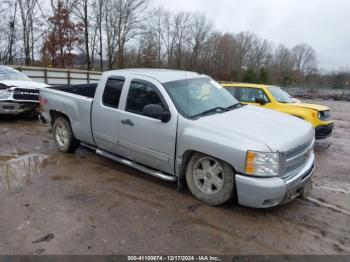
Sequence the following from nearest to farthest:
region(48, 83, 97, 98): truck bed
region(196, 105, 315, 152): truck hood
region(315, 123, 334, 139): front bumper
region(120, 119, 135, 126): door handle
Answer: region(196, 105, 315, 152): truck hood < region(120, 119, 135, 126): door handle < region(48, 83, 97, 98): truck bed < region(315, 123, 334, 139): front bumper

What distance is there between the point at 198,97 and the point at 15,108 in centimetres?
702

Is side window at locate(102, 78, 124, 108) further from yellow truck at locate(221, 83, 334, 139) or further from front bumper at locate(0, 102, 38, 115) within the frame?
front bumper at locate(0, 102, 38, 115)

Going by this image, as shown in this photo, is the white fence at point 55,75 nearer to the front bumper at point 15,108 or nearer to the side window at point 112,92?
the front bumper at point 15,108

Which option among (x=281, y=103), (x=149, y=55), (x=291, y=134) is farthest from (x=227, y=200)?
(x=149, y=55)

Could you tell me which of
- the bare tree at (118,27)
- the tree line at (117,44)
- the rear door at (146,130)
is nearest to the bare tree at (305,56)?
the tree line at (117,44)

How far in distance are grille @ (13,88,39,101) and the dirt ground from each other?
4383 mm

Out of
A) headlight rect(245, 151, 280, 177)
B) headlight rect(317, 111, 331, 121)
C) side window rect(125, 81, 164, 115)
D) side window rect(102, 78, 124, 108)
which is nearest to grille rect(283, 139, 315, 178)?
headlight rect(245, 151, 280, 177)

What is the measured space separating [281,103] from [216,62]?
2347 inches

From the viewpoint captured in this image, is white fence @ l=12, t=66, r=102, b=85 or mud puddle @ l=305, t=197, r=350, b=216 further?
white fence @ l=12, t=66, r=102, b=85

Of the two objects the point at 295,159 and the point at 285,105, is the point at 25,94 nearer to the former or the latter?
the point at 285,105

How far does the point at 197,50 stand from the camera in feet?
207

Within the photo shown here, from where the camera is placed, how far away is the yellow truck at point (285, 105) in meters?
8.03

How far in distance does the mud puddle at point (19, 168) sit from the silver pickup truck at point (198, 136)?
3.29 ft

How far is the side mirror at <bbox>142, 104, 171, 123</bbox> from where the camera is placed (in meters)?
4.22
